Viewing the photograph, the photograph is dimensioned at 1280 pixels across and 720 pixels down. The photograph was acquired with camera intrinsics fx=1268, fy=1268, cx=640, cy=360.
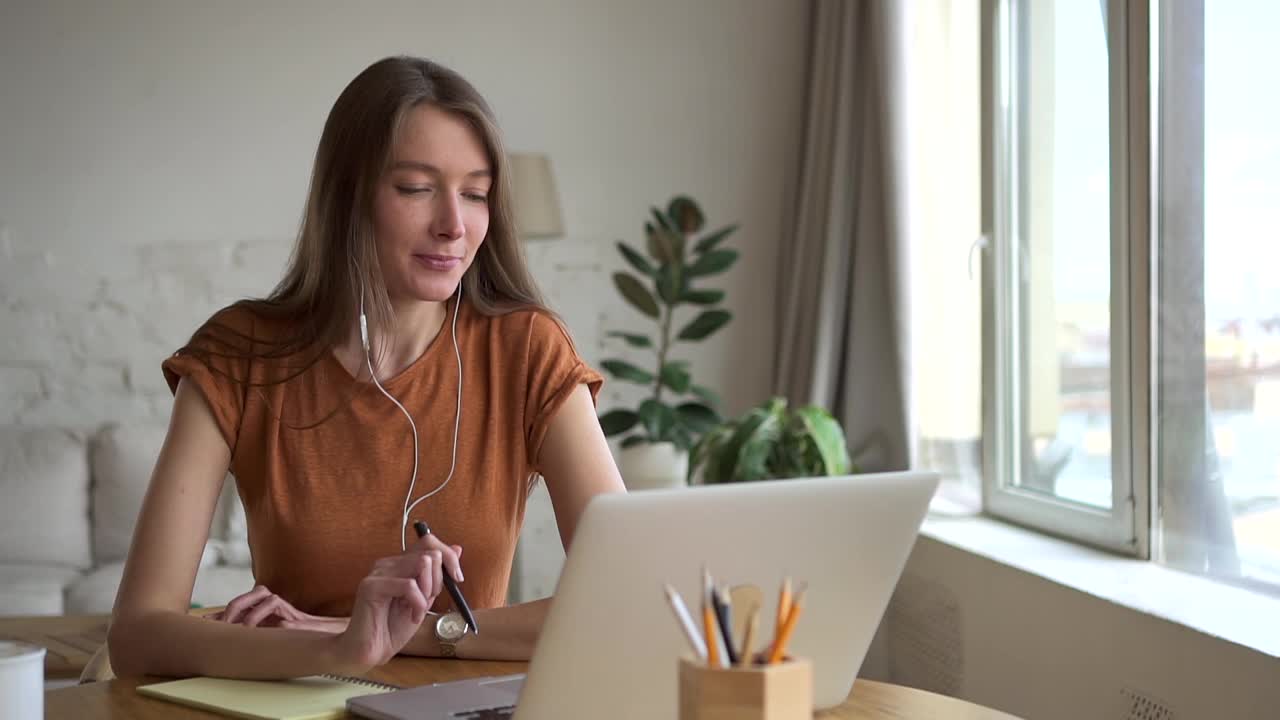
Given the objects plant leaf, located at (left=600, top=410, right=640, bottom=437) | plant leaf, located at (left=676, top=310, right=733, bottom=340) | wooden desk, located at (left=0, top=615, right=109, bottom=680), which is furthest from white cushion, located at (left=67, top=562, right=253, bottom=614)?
plant leaf, located at (left=676, top=310, right=733, bottom=340)

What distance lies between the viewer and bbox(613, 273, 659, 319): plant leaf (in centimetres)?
370

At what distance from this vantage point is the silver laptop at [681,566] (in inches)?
32.4

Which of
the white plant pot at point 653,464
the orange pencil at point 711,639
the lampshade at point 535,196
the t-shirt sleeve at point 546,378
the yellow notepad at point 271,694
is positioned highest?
the lampshade at point 535,196

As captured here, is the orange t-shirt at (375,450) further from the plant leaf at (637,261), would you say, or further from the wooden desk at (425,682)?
the plant leaf at (637,261)

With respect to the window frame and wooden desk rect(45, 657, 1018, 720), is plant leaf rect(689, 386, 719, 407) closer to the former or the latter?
the window frame

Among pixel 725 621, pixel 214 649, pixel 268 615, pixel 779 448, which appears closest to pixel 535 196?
pixel 779 448

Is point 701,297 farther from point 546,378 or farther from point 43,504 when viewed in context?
point 546,378

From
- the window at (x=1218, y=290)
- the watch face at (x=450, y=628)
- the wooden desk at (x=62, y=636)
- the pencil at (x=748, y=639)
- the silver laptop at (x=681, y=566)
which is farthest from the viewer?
the wooden desk at (x=62, y=636)

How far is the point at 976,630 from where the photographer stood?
2469 millimetres

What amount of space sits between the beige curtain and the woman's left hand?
2.06 m

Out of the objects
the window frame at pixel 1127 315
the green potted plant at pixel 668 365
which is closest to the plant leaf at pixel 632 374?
the green potted plant at pixel 668 365

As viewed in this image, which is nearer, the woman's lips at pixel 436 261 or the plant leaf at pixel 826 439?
the woman's lips at pixel 436 261

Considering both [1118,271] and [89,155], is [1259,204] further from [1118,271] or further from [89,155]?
[89,155]

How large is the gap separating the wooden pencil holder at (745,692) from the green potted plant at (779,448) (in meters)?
2.31
